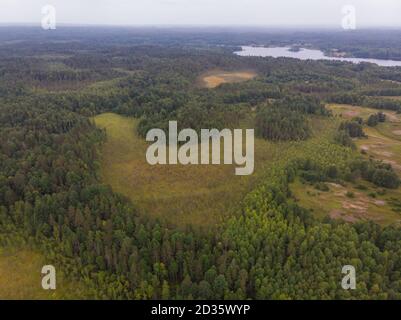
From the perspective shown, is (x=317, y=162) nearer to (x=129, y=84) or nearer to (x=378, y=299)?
(x=378, y=299)

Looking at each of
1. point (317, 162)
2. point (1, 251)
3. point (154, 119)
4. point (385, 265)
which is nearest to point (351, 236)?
point (385, 265)

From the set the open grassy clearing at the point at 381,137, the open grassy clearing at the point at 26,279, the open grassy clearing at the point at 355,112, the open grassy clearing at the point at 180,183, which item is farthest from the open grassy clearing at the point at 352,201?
the open grassy clearing at the point at 355,112

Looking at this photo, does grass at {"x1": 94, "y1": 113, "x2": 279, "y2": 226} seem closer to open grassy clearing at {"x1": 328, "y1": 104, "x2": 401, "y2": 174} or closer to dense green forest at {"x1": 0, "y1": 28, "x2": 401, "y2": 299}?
dense green forest at {"x1": 0, "y1": 28, "x2": 401, "y2": 299}

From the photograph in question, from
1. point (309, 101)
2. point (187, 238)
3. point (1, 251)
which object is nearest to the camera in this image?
point (187, 238)

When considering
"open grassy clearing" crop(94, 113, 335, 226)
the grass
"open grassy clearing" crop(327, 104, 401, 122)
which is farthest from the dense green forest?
"open grassy clearing" crop(327, 104, 401, 122)

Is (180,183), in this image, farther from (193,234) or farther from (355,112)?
(355,112)

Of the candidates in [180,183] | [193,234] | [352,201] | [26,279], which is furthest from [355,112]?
[26,279]

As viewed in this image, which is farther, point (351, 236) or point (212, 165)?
point (212, 165)
